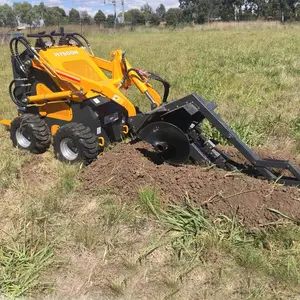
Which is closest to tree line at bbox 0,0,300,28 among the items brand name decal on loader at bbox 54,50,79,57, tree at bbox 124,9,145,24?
tree at bbox 124,9,145,24

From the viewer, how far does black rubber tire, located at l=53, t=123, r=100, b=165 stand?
14.9ft

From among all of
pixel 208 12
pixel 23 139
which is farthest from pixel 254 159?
pixel 208 12

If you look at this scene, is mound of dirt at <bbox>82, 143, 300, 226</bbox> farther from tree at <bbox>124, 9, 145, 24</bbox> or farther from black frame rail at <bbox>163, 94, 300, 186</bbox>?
tree at <bbox>124, 9, 145, 24</bbox>

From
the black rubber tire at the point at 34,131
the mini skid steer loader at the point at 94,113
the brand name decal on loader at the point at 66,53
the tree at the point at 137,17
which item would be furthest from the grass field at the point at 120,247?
the tree at the point at 137,17

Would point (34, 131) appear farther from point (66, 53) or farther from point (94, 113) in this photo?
point (66, 53)

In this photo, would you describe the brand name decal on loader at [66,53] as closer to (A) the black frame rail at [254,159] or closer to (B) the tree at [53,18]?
(A) the black frame rail at [254,159]

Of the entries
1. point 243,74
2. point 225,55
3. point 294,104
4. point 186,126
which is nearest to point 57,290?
point 186,126

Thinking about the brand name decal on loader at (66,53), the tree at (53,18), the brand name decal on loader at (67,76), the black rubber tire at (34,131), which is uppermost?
the tree at (53,18)

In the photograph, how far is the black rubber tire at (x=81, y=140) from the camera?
454 centimetres

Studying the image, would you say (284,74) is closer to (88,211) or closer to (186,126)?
(186,126)

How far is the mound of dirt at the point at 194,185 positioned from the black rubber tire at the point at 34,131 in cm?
103

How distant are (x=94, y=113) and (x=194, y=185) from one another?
1612mm

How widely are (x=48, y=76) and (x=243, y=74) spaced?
5.72 metres

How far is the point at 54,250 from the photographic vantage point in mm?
3320
